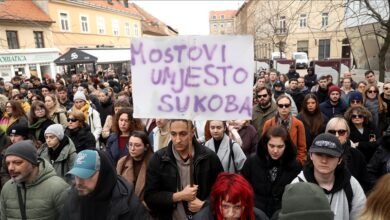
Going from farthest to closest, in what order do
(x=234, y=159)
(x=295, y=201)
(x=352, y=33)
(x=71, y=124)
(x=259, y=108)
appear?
1. (x=352, y=33)
2. (x=259, y=108)
3. (x=71, y=124)
4. (x=234, y=159)
5. (x=295, y=201)

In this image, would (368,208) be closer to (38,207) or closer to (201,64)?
(201,64)

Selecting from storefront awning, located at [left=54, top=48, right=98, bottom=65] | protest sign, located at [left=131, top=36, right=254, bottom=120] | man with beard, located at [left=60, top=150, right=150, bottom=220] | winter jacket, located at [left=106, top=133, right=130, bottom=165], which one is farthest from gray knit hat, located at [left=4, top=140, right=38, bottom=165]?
storefront awning, located at [left=54, top=48, right=98, bottom=65]

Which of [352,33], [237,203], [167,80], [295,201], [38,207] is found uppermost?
[352,33]

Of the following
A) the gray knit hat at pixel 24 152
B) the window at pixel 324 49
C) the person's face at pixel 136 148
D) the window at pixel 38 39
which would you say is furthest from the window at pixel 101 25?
the gray knit hat at pixel 24 152

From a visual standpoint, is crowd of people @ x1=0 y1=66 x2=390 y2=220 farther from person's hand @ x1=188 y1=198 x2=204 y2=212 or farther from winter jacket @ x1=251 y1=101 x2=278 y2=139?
winter jacket @ x1=251 y1=101 x2=278 y2=139

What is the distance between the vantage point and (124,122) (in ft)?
13.6

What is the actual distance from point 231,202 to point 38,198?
163 cm

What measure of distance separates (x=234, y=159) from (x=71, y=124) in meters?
2.58

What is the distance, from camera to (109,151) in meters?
4.07

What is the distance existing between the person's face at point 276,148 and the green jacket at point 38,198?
72.0 inches

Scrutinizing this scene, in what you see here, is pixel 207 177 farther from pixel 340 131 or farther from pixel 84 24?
pixel 84 24

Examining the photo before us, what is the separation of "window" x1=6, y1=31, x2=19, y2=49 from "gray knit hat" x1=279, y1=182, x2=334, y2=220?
2518 cm

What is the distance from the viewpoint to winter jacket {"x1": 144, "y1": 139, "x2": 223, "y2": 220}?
2.59m

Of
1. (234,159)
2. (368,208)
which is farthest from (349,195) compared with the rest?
(234,159)
